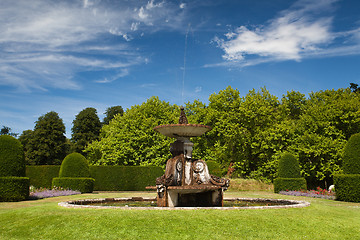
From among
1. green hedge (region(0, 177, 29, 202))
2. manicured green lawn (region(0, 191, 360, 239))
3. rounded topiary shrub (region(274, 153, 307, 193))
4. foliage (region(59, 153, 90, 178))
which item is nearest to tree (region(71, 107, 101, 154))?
foliage (region(59, 153, 90, 178))

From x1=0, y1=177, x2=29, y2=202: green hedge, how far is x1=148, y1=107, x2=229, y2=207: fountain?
33.2ft

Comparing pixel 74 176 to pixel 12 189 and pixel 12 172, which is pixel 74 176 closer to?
pixel 12 172

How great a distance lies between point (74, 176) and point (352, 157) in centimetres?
1884

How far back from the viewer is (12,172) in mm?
18188

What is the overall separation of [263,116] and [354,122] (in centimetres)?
910

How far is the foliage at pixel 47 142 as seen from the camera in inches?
1956

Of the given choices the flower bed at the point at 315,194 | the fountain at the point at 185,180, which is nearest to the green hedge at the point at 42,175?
the fountain at the point at 185,180

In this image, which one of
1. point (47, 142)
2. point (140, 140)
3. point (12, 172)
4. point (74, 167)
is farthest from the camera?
point (47, 142)

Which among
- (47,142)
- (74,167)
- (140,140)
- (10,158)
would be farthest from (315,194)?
(47,142)

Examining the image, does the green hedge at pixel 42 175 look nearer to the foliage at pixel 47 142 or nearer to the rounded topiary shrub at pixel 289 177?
the rounded topiary shrub at pixel 289 177

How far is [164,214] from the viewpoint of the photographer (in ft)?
29.5

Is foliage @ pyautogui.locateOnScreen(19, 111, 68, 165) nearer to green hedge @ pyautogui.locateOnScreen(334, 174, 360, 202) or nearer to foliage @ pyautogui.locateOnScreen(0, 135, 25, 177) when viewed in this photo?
foliage @ pyautogui.locateOnScreen(0, 135, 25, 177)

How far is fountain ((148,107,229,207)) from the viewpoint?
11.7 m

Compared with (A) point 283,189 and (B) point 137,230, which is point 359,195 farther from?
(B) point 137,230
